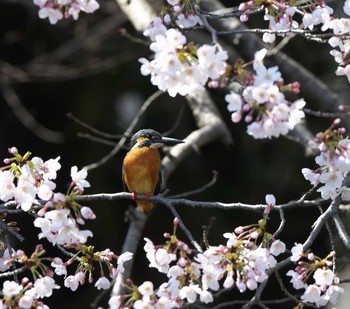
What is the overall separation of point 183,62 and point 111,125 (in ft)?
16.7

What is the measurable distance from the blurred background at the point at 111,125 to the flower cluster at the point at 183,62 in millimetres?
3492

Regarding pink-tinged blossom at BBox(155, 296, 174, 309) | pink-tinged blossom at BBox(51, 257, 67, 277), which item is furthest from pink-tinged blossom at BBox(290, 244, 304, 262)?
pink-tinged blossom at BBox(51, 257, 67, 277)

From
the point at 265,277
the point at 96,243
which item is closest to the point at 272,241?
the point at 265,277

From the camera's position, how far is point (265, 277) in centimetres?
251

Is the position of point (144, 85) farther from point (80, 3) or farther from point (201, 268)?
point (201, 268)

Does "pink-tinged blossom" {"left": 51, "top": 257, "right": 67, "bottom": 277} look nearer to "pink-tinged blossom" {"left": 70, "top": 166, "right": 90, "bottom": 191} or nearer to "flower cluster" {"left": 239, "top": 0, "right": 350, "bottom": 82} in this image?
"pink-tinged blossom" {"left": 70, "top": 166, "right": 90, "bottom": 191}

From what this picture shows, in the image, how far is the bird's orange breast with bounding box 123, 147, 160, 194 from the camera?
4.46 meters

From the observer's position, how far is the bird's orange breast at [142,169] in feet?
14.6

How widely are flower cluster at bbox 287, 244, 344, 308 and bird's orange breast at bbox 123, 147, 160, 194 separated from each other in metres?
1.93

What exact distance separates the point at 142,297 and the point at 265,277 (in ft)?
1.38

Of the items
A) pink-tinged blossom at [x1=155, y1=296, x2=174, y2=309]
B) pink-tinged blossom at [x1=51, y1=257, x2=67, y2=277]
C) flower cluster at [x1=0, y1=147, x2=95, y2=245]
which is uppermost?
flower cluster at [x1=0, y1=147, x2=95, y2=245]

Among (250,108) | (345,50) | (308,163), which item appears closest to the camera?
(250,108)

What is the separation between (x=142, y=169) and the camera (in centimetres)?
445

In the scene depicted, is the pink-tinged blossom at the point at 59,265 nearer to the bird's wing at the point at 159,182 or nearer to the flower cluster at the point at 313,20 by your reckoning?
the flower cluster at the point at 313,20
